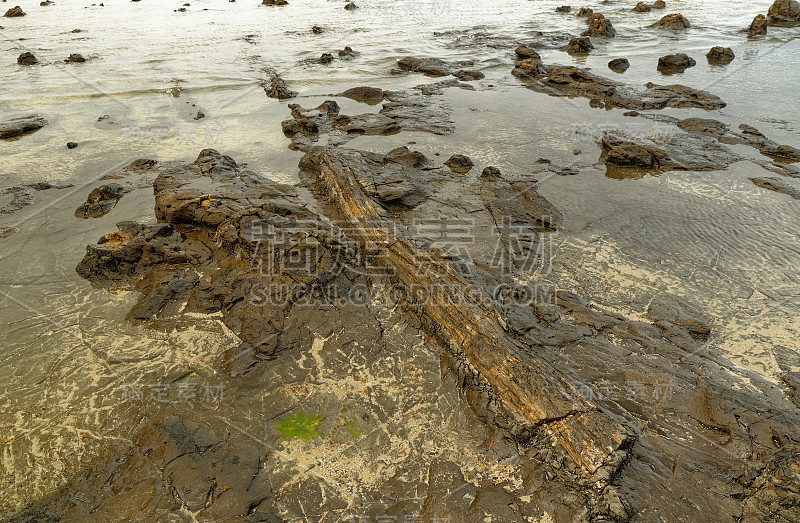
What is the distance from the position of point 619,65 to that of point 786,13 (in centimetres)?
1227

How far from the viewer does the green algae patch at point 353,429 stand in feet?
11.8

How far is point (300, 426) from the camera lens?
3645mm

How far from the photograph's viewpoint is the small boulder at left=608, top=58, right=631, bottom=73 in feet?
43.7

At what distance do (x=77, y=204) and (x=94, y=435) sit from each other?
4.49 metres

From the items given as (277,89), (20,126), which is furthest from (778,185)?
(20,126)

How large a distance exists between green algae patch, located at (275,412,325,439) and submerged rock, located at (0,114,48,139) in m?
9.52

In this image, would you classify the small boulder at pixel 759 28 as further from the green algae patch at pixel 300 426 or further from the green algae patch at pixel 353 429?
the green algae patch at pixel 300 426

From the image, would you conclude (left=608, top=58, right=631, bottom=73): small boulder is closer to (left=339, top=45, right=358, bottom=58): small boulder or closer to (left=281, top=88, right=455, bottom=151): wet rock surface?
(left=281, top=88, right=455, bottom=151): wet rock surface

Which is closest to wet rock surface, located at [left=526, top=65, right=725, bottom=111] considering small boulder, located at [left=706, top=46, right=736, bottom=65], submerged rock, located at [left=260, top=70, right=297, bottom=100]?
small boulder, located at [left=706, top=46, right=736, bottom=65]

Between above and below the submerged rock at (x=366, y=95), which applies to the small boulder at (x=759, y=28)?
above

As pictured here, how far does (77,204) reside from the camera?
667 centimetres

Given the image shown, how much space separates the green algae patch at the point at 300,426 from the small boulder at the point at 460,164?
506 cm

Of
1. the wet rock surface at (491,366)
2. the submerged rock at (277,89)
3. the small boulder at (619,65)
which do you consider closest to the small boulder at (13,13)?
the submerged rock at (277,89)

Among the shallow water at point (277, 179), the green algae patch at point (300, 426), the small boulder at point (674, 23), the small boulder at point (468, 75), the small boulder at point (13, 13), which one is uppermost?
the small boulder at point (674, 23)
